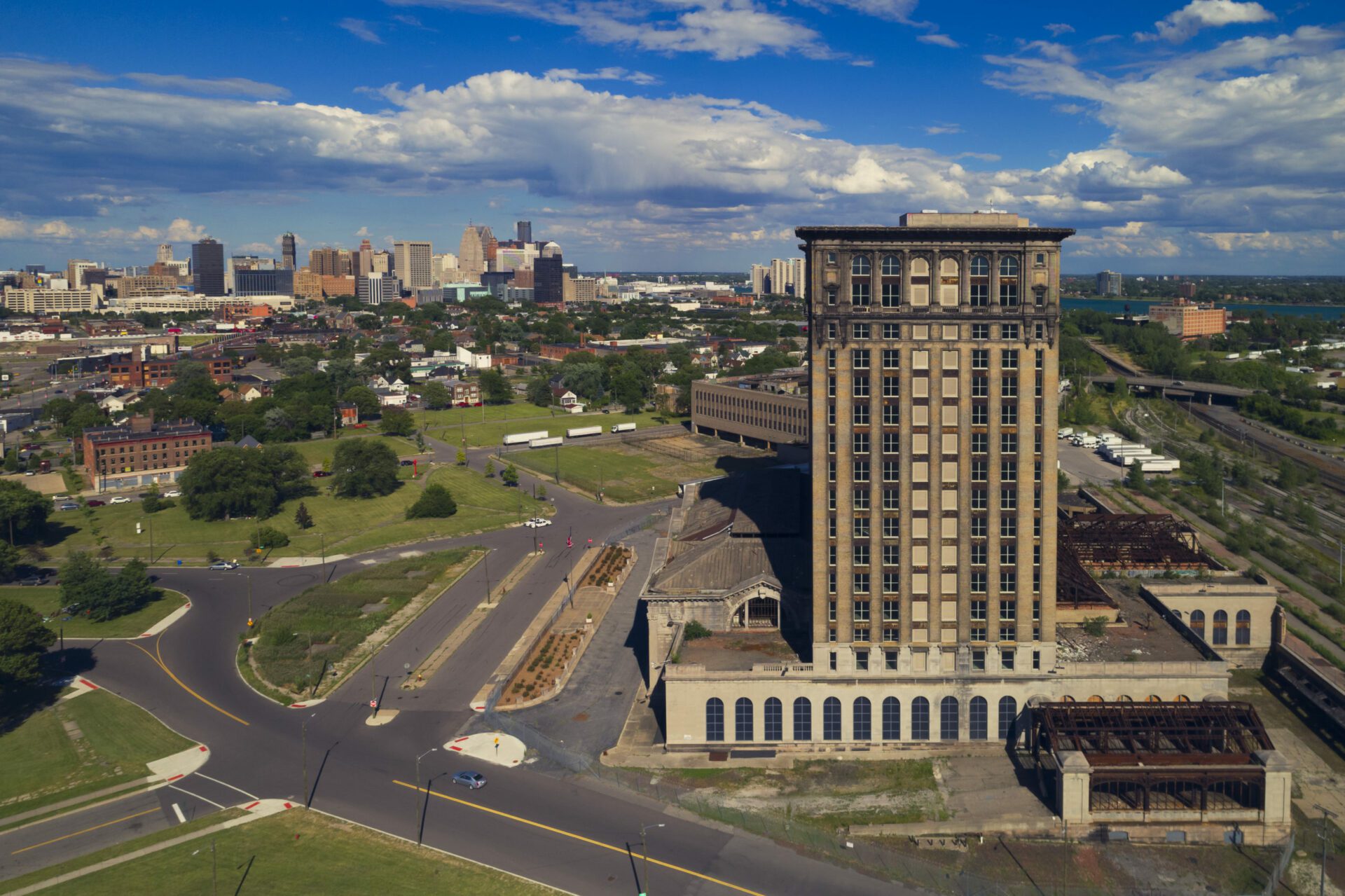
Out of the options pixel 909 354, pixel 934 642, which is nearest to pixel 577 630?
pixel 934 642

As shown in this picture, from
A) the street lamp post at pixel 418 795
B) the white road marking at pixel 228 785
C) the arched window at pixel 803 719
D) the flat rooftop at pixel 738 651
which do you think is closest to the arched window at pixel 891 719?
the arched window at pixel 803 719

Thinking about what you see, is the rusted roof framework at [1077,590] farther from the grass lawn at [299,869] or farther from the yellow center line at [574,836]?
the grass lawn at [299,869]

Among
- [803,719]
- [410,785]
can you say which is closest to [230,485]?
[410,785]

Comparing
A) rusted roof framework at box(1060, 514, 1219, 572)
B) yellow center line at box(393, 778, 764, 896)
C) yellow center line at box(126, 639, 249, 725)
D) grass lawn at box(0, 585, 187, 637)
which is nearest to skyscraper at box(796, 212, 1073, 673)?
yellow center line at box(393, 778, 764, 896)

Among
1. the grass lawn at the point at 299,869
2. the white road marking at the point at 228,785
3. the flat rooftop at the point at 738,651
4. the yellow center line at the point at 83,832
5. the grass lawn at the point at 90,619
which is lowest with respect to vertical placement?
the yellow center line at the point at 83,832

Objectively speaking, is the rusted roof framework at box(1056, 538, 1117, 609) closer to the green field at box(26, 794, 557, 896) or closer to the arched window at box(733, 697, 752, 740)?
the arched window at box(733, 697, 752, 740)

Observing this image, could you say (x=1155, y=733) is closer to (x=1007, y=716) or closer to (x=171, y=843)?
(x=1007, y=716)
